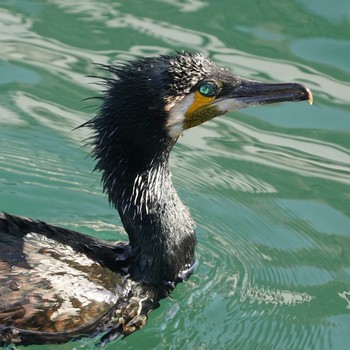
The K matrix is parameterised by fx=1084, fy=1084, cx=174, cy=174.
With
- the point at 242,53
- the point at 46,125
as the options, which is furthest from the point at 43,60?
the point at 242,53

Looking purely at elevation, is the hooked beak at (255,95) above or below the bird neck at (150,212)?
above

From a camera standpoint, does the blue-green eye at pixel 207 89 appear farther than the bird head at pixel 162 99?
Yes

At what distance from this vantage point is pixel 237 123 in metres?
10.3

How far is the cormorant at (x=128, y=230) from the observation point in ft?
24.0

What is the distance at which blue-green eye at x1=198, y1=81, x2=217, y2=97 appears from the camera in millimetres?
7735

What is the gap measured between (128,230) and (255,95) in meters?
1.39

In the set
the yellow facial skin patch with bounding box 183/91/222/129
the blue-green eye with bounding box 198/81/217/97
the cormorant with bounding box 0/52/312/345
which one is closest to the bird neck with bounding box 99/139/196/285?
the cormorant with bounding box 0/52/312/345

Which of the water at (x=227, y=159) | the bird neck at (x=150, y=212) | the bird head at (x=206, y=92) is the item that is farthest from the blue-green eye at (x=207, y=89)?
the water at (x=227, y=159)

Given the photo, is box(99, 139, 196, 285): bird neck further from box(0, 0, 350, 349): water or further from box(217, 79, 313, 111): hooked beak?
box(217, 79, 313, 111): hooked beak

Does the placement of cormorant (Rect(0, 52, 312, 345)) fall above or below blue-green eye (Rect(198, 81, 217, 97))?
below

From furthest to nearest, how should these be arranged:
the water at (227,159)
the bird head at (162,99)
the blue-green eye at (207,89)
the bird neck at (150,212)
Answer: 1. the water at (227,159)
2. the bird neck at (150,212)
3. the blue-green eye at (207,89)
4. the bird head at (162,99)

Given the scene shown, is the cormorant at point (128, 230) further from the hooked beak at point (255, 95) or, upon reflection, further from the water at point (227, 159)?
the water at point (227, 159)

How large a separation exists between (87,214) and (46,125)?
1.26 metres

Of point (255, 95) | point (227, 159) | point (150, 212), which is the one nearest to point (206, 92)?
point (255, 95)
